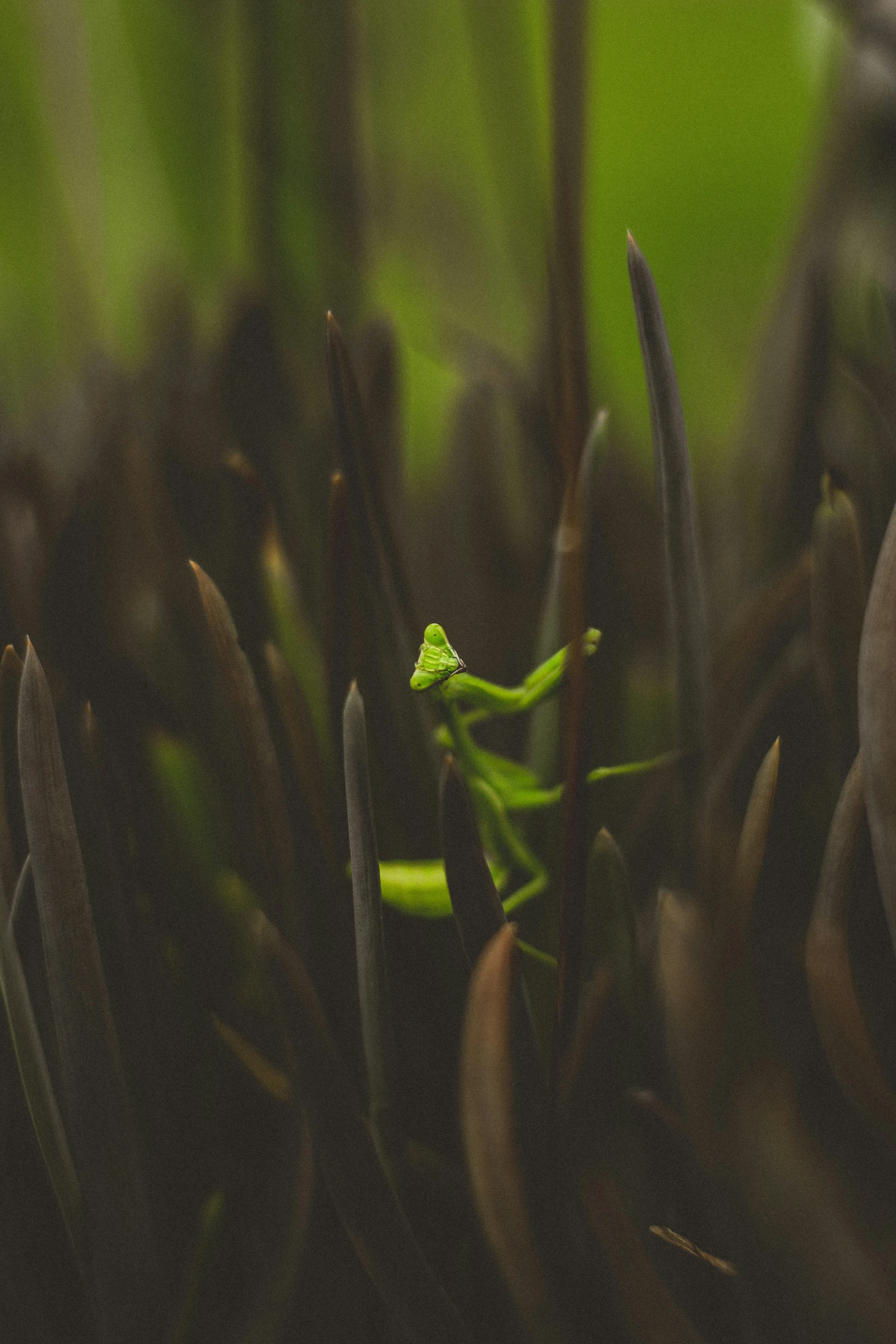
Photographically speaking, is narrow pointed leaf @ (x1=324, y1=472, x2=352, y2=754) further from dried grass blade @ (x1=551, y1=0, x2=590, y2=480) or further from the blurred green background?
the blurred green background

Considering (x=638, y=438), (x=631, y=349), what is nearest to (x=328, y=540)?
(x=638, y=438)

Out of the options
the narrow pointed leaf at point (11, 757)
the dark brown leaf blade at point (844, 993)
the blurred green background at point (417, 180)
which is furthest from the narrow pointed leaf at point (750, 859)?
the blurred green background at point (417, 180)

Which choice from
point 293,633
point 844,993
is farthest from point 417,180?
point 844,993

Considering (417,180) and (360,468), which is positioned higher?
(417,180)

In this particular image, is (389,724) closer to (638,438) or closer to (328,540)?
(328,540)

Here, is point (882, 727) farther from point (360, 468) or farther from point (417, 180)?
point (417, 180)

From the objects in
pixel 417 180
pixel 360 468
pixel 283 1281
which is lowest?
pixel 283 1281

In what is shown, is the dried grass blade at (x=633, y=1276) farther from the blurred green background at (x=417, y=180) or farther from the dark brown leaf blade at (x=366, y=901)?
the blurred green background at (x=417, y=180)
